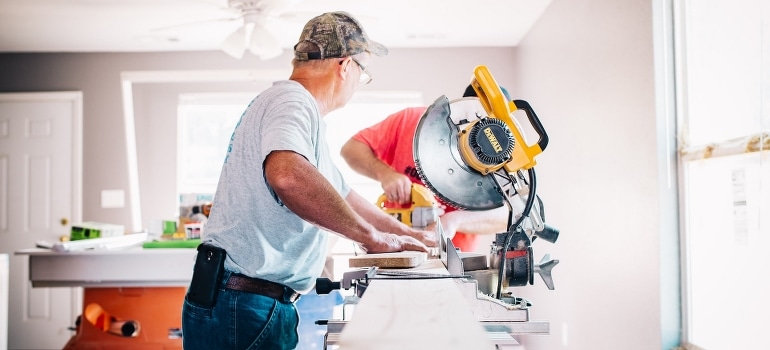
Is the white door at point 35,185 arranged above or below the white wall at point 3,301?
above

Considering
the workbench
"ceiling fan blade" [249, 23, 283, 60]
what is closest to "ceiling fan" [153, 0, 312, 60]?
"ceiling fan blade" [249, 23, 283, 60]

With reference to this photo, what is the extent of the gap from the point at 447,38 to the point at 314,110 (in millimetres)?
3640

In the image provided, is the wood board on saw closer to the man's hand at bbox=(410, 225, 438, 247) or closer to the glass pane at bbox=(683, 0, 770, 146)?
the man's hand at bbox=(410, 225, 438, 247)

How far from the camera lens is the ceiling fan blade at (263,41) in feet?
11.3

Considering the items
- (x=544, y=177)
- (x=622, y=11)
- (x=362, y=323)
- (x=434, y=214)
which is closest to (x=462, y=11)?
(x=544, y=177)

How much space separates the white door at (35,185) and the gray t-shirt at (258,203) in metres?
4.31

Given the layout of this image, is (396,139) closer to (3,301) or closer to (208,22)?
(208,22)

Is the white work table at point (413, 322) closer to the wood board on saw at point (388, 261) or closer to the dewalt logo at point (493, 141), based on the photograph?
the wood board on saw at point (388, 261)

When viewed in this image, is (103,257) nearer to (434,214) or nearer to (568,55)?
(434,214)

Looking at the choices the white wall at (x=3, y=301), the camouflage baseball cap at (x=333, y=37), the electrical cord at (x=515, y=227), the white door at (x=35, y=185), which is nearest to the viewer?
the electrical cord at (x=515, y=227)

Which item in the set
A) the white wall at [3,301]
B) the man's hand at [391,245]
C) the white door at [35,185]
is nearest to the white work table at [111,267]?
the white wall at [3,301]

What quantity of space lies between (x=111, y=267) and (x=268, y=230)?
1823mm

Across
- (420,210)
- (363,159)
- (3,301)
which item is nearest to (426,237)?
(420,210)

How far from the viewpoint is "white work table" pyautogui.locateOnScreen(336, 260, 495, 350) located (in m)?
0.62
